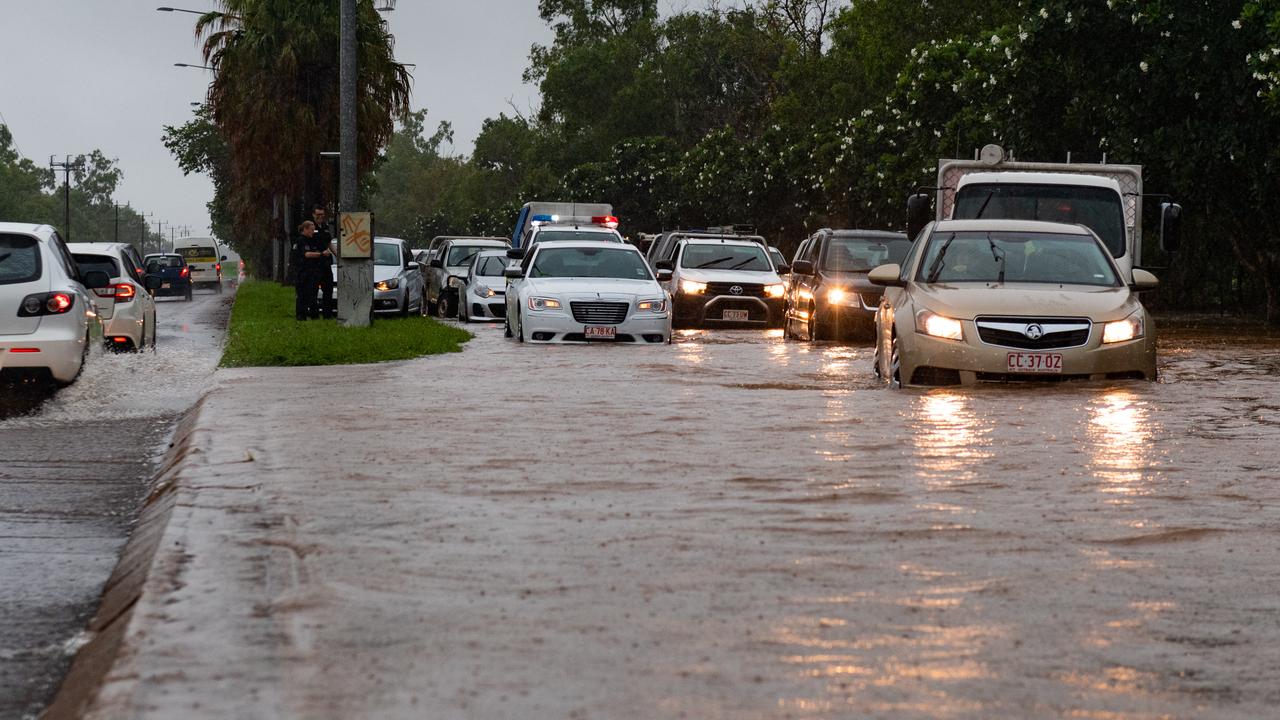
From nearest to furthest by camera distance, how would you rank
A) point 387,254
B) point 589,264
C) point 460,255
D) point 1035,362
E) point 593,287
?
point 1035,362 < point 593,287 < point 589,264 < point 387,254 < point 460,255

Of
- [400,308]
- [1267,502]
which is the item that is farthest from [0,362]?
[400,308]

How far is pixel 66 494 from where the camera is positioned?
9.93 metres

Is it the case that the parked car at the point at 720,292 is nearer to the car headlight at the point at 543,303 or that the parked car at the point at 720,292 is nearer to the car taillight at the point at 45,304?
the car headlight at the point at 543,303

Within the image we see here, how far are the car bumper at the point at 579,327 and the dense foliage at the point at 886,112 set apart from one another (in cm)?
1048

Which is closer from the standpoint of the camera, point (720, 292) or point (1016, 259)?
point (1016, 259)

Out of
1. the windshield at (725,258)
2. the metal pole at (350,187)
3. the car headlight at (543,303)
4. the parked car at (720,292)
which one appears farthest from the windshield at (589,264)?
the windshield at (725,258)

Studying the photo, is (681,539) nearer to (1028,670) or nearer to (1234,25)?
(1028,670)

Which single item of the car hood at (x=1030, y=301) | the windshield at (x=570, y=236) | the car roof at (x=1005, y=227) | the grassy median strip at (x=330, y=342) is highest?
the car roof at (x=1005, y=227)

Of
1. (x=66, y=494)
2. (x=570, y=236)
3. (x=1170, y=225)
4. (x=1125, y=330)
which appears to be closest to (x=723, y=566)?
(x=66, y=494)

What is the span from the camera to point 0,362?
1476 centimetres

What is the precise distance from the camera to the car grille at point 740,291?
30922 millimetres

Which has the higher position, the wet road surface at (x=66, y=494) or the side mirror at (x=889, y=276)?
the side mirror at (x=889, y=276)

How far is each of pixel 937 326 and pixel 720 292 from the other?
16.2 m

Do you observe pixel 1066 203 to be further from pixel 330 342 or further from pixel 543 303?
pixel 330 342
